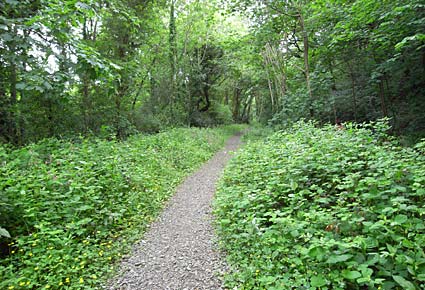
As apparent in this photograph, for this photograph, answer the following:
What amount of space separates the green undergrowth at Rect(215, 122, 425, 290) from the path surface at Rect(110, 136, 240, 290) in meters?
0.32

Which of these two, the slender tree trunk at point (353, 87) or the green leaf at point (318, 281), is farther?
the slender tree trunk at point (353, 87)

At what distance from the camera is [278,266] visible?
288 centimetres

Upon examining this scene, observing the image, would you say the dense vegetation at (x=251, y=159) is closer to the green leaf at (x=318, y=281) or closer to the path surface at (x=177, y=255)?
the green leaf at (x=318, y=281)

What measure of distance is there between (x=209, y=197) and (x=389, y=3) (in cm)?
774

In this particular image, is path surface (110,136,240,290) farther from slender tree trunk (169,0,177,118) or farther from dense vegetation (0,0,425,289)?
slender tree trunk (169,0,177,118)

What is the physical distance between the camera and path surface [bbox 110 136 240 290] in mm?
3205

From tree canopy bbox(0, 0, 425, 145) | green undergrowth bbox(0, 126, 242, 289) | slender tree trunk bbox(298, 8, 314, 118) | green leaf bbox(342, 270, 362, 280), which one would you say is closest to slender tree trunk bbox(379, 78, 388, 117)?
tree canopy bbox(0, 0, 425, 145)

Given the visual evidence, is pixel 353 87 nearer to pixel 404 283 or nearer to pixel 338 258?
pixel 338 258

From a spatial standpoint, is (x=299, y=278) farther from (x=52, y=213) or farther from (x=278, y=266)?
(x=52, y=213)

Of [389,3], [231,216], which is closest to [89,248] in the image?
[231,216]

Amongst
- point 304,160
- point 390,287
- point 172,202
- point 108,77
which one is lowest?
point 172,202

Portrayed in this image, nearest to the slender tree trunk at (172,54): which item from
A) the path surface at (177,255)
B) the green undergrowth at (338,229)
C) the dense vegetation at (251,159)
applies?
the dense vegetation at (251,159)

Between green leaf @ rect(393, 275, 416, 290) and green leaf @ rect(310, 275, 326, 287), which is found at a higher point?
green leaf @ rect(393, 275, 416, 290)

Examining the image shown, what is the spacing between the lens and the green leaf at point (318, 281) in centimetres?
236
